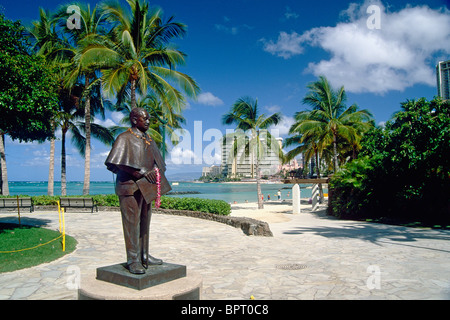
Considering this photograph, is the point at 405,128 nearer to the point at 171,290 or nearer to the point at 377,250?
the point at 377,250

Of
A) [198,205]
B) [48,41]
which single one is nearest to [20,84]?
[198,205]

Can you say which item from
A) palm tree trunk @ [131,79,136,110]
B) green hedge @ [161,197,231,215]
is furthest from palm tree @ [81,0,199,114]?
green hedge @ [161,197,231,215]

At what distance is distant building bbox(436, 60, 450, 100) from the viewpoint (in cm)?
1890

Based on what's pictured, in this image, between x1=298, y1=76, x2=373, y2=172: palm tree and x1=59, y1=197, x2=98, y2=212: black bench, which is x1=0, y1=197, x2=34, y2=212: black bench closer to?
x1=59, y1=197, x2=98, y2=212: black bench

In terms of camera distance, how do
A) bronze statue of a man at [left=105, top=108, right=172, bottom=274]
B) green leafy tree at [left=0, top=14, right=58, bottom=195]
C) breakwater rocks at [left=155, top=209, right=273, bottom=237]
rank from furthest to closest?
1. breakwater rocks at [left=155, top=209, right=273, bottom=237]
2. green leafy tree at [left=0, top=14, right=58, bottom=195]
3. bronze statue of a man at [left=105, top=108, right=172, bottom=274]

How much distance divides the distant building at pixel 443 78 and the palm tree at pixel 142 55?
14.3 m

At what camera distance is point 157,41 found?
711 inches

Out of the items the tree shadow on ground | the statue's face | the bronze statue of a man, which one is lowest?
the tree shadow on ground

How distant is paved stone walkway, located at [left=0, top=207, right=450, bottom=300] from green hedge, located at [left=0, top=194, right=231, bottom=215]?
303 cm

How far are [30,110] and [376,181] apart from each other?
1581 centimetres

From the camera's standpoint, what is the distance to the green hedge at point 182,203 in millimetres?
15742

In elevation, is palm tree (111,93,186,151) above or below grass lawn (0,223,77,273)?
above

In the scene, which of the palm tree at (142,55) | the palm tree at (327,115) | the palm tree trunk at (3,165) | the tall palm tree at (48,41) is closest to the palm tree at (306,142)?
the palm tree at (327,115)
